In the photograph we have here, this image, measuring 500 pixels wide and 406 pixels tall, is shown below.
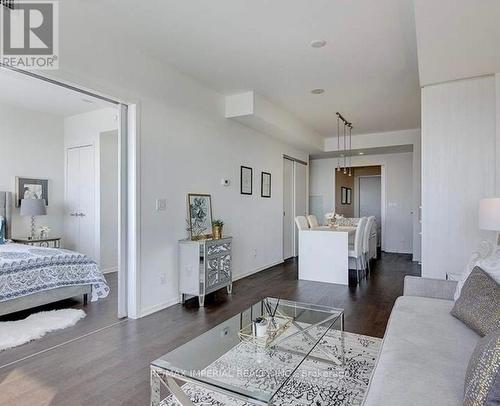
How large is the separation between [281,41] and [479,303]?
2671 millimetres

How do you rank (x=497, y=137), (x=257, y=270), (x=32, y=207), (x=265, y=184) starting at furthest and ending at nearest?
(x=265, y=184) < (x=257, y=270) < (x=32, y=207) < (x=497, y=137)

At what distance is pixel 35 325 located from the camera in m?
2.98

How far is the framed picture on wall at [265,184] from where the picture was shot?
18.9ft

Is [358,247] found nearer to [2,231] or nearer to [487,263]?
[487,263]

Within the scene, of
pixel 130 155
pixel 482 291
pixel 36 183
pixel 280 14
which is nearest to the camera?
pixel 482 291

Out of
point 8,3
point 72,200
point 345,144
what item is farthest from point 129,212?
point 345,144

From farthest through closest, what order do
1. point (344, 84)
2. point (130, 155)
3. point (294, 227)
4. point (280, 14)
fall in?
point (294, 227), point (344, 84), point (130, 155), point (280, 14)

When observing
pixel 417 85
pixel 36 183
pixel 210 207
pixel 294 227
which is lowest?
pixel 294 227

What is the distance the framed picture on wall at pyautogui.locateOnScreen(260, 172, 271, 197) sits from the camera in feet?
18.9

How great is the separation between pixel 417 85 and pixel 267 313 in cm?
360

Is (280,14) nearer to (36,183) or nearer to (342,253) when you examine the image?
(342,253)

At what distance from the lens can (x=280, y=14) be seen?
269 cm

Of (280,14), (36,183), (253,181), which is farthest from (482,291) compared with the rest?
(36,183)

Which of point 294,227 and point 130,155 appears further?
point 294,227
